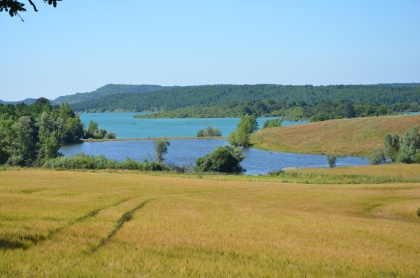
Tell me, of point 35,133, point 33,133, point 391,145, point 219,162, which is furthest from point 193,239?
point 35,133

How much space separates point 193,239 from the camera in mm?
17312

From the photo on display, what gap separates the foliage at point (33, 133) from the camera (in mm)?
103812

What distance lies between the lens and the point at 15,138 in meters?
110

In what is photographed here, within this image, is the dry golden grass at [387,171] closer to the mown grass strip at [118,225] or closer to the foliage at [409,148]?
the foliage at [409,148]

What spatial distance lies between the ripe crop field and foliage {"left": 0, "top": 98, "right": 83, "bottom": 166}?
71987 mm

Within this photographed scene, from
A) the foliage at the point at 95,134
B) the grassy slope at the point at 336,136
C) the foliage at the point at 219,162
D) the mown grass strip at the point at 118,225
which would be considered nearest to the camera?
the mown grass strip at the point at 118,225

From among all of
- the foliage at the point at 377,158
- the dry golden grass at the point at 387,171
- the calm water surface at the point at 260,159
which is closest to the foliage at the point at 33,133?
the calm water surface at the point at 260,159

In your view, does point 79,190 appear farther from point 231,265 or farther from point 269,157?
point 269,157

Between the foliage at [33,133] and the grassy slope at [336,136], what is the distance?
2616 inches

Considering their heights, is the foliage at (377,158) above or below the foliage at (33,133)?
below

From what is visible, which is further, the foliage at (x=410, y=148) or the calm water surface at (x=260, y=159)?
the calm water surface at (x=260, y=159)

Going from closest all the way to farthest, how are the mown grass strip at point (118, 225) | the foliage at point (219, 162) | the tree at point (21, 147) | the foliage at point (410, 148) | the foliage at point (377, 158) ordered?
the mown grass strip at point (118, 225), the foliage at point (219, 162), the foliage at point (410, 148), the foliage at point (377, 158), the tree at point (21, 147)

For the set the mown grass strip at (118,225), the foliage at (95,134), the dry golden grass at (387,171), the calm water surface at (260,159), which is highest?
the mown grass strip at (118,225)

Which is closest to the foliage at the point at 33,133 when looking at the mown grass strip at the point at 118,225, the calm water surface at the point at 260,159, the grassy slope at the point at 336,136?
the calm water surface at the point at 260,159
